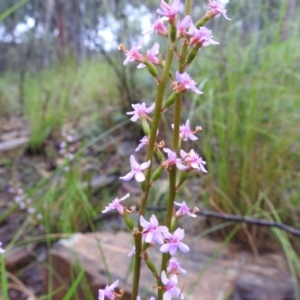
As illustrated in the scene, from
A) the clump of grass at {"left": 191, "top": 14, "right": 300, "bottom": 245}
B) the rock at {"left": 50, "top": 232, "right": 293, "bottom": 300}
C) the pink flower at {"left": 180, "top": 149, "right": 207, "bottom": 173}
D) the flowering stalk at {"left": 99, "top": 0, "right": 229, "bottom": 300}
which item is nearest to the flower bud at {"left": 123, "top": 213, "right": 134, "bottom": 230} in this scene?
the flowering stalk at {"left": 99, "top": 0, "right": 229, "bottom": 300}

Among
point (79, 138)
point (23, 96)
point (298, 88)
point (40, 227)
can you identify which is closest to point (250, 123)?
point (298, 88)

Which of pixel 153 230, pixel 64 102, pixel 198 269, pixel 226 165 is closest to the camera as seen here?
pixel 153 230

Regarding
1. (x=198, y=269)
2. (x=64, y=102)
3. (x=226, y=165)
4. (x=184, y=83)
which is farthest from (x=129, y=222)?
(x=64, y=102)

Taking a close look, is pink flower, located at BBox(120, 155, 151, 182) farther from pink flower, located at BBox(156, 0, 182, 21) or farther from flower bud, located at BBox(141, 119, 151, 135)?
pink flower, located at BBox(156, 0, 182, 21)

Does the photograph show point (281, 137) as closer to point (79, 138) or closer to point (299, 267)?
point (299, 267)

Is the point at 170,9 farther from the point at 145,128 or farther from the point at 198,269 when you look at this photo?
the point at 198,269

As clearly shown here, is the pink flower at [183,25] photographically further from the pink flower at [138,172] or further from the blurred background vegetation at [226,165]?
the blurred background vegetation at [226,165]

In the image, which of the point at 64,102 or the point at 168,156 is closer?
the point at 168,156

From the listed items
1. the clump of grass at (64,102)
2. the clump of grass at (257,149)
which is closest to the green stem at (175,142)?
the clump of grass at (257,149)
